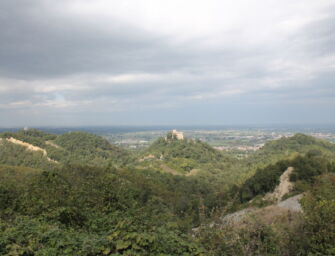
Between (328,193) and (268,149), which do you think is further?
(268,149)

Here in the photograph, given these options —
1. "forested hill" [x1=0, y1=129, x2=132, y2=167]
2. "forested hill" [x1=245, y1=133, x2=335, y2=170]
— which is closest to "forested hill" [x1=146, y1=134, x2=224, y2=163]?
"forested hill" [x1=0, y1=129, x2=132, y2=167]

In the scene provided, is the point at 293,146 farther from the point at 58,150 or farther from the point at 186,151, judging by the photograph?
the point at 58,150

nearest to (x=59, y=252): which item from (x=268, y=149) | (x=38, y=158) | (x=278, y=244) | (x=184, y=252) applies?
(x=184, y=252)

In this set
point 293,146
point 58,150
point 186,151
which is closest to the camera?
point 58,150

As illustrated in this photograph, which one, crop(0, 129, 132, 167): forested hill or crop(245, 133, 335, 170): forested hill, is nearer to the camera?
crop(0, 129, 132, 167): forested hill

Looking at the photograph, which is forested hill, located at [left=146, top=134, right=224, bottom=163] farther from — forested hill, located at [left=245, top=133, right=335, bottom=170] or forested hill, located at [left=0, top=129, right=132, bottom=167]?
forested hill, located at [left=245, top=133, right=335, bottom=170]

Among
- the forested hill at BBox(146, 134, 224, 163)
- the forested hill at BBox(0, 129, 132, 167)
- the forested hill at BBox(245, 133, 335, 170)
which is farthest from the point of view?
the forested hill at BBox(146, 134, 224, 163)

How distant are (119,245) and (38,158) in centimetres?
7909

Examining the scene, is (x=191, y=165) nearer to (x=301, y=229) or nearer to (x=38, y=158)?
(x=38, y=158)

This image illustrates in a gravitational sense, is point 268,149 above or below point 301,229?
below

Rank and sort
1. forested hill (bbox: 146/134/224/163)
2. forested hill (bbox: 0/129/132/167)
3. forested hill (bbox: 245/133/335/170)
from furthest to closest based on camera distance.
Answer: forested hill (bbox: 146/134/224/163), forested hill (bbox: 245/133/335/170), forested hill (bbox: 0/129/132/167)

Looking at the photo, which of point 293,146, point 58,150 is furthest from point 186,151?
point 58,150

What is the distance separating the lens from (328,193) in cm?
1523

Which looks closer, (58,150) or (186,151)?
(58,150)
